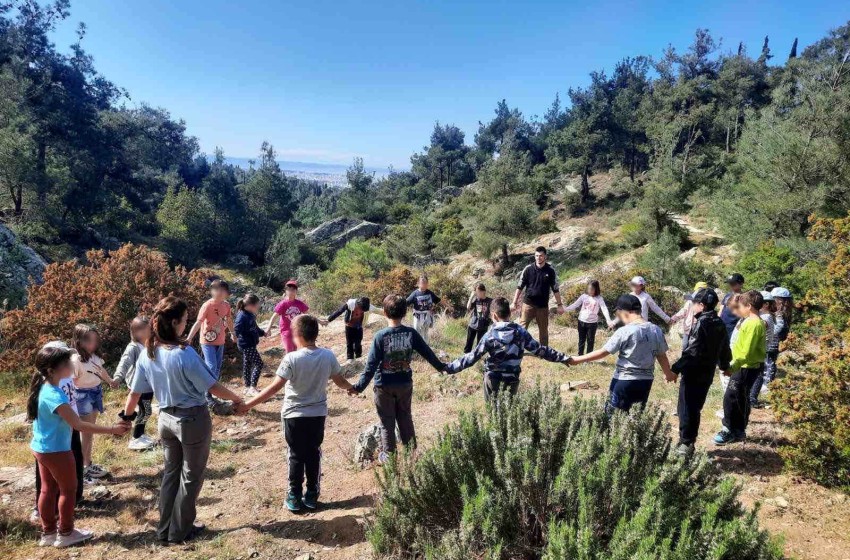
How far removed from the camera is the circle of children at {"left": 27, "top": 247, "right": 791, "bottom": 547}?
324 centimetres

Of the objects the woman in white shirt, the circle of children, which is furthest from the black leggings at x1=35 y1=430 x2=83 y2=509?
the woman in white shirt

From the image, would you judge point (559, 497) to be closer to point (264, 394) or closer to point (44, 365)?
point (264, 394)

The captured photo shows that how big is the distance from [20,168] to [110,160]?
386 inches

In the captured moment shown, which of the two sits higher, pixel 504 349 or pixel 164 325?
pixel 164 325

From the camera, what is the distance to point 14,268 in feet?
40.4

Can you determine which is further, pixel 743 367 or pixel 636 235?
pixel 636 235

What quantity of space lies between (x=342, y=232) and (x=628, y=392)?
40.8 meters

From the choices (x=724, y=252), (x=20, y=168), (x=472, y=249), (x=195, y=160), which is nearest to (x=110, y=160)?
(x=20, y=168)

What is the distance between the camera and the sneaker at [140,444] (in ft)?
17.4

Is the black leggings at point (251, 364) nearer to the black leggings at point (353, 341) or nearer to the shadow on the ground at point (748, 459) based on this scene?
the black leggings at point (353, 341)

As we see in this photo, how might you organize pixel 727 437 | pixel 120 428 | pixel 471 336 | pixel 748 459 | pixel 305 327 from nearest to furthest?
1. pixel 120 428
2. pixel 305 327
3. pixel 748 459
4. pixel 727 437
5. pixel 471 336

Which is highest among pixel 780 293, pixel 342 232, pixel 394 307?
pixel 342 232

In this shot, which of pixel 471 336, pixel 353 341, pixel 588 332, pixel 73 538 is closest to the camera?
pixel 73 538

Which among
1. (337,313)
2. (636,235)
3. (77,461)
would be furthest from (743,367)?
(636,235)
